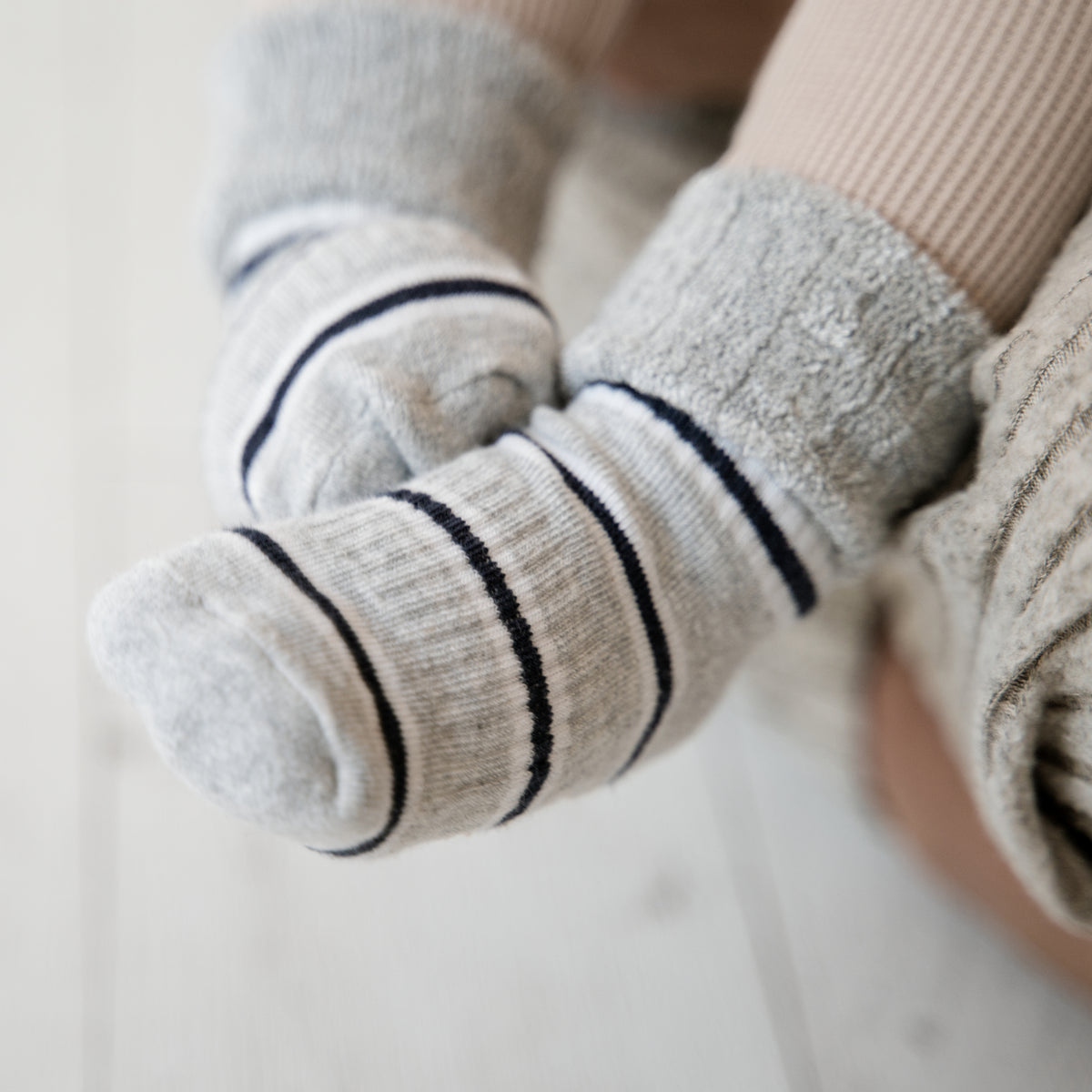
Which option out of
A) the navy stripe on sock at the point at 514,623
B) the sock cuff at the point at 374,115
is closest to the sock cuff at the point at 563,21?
the sock cuff at the point at 374,115

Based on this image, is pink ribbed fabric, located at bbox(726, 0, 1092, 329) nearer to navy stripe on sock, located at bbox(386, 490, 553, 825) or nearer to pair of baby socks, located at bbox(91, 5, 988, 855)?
pair of baby socks, located at bbox(91, 5, 988, 855)

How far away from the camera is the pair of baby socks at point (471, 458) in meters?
0.25

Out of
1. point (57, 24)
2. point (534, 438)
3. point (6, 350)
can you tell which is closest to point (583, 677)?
point (534, 438)

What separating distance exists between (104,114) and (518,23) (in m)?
Answer: 0.63

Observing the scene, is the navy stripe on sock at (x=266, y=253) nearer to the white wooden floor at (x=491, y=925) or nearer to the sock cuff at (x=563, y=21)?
the sock cuff at (x=563, y=21)

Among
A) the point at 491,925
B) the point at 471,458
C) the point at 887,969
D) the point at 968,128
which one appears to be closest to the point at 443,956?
the point at 491,925

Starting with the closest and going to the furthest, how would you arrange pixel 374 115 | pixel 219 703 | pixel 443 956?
pixel 219 703, pixel 374 115, pixel 443 956

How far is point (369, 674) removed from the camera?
249mm

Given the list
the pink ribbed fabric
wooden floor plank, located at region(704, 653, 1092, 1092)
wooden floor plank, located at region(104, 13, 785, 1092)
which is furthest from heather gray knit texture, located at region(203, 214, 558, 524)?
wooden floor plank, located at region(704, 653, 1092, 1092)

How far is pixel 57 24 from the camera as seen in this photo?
0.92 meters

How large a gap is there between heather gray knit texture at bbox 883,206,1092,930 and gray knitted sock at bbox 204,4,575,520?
5.5 inches

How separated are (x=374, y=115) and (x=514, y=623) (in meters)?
0.21

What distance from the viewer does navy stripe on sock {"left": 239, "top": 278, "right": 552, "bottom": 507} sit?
0.32m

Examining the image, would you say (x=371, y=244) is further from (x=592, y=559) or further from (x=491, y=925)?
(x=491, y=925)
